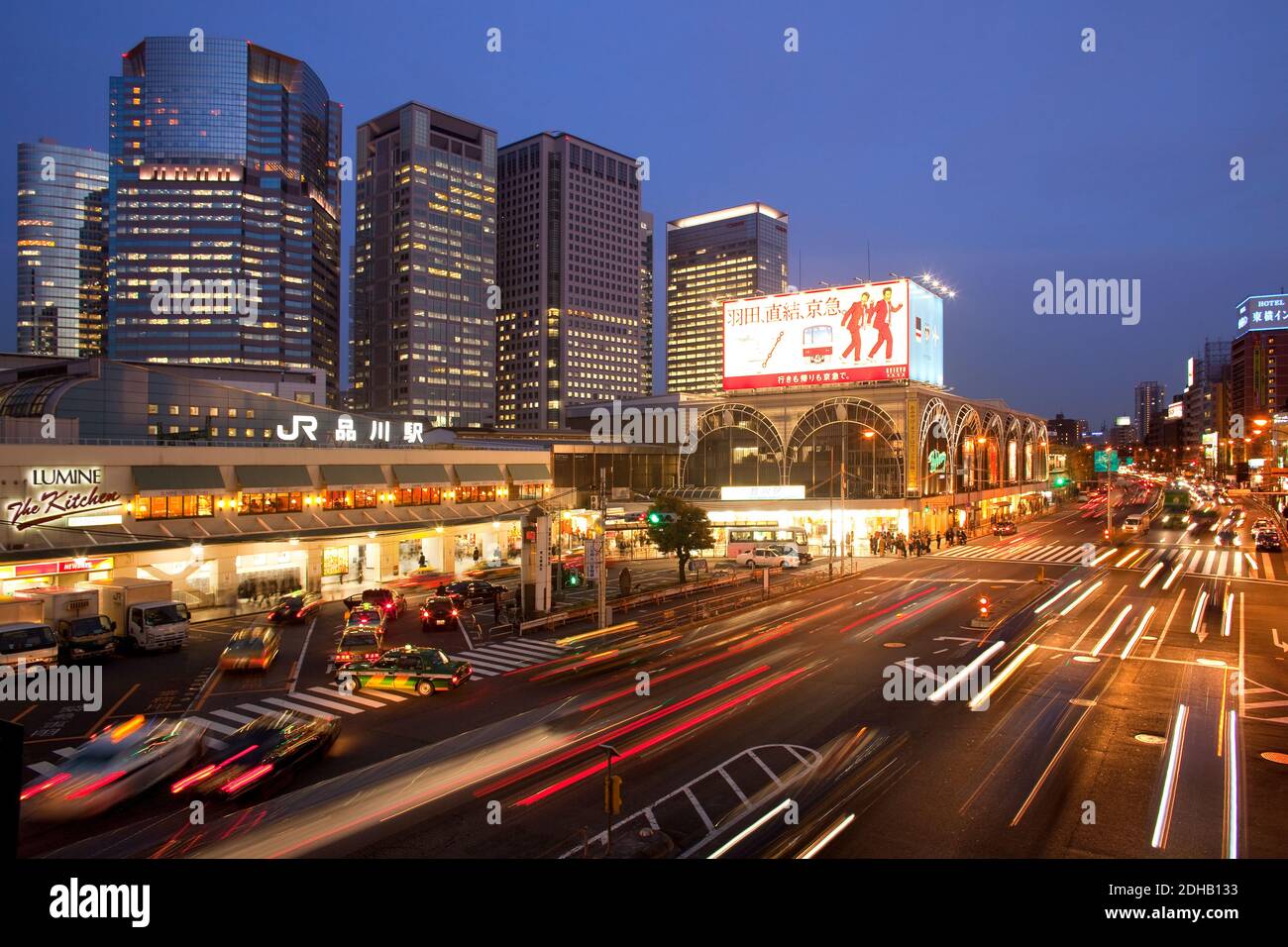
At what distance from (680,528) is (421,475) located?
67.5ft

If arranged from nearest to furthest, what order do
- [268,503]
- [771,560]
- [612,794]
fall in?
[612,794]
[268,503]
[771,560]

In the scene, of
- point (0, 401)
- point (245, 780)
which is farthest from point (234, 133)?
point (245, 780)

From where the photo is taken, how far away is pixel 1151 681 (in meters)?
24.0

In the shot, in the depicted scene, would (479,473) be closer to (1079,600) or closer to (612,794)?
(1079,600)

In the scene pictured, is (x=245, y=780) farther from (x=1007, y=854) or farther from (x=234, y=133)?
(x=234, y=133)

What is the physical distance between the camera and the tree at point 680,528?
47000 mm

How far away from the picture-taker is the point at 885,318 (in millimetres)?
72000

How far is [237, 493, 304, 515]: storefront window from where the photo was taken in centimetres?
4403

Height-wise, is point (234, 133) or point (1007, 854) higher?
point (234, 133)

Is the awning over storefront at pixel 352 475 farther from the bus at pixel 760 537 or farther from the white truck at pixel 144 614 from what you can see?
the bus at pixel 760 537

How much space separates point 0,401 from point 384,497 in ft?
77.2
